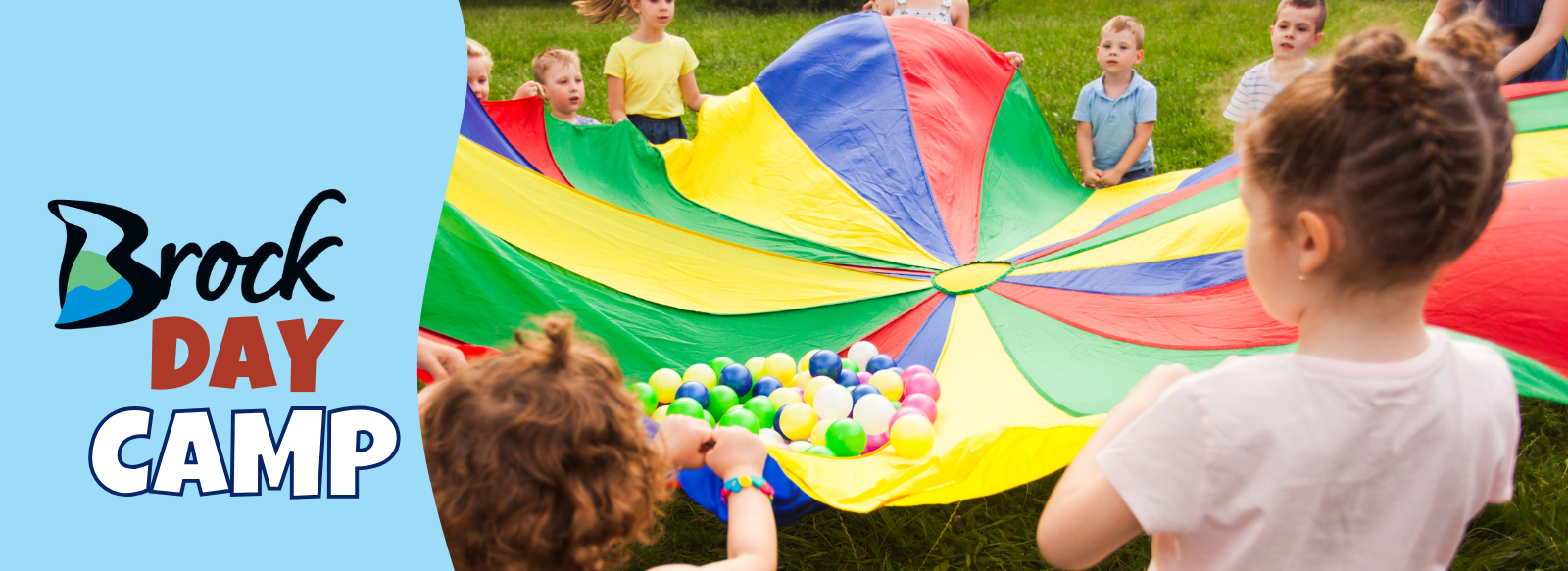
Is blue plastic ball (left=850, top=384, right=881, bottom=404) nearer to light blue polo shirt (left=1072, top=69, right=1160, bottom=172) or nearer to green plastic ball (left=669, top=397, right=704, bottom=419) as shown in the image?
green plastic ball (left=669, top=397, right=704, bottom=419)

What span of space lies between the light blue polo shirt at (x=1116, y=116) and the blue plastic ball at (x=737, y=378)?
1713 mm

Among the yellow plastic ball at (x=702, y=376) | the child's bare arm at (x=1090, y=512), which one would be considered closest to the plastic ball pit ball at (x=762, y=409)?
the yellow plastic ball at (x=702, y=376)

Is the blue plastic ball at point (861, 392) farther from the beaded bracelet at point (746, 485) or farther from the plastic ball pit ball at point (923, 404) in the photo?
the beaded bracelet at point (746, 485)

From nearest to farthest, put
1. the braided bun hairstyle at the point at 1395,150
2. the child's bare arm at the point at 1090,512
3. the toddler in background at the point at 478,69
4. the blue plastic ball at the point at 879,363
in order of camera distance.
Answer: the braided bun hairstyle at the point at 1395,150, the child's bare arm at the point at 1090,512, the blue plastic ball at the point at 879,363, the toddler in background at the point at 478,69

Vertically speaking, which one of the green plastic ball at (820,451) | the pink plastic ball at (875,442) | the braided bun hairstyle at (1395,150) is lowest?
the pink plastic ball at (875,442)

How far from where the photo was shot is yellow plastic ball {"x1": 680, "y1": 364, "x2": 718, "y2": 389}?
2.12 m

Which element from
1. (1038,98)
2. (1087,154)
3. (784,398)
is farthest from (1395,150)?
(1038,98)

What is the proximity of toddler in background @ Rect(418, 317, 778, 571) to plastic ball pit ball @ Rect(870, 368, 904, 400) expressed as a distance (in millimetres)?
1142

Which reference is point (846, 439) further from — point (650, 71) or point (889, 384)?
point (650, 71)

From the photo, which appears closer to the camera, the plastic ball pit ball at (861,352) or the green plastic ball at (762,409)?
the green plastic ball at (762,409)

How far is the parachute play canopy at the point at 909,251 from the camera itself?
1844 mm

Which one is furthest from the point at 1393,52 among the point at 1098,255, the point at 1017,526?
the point at 1098,255

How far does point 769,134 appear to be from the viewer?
121 inches

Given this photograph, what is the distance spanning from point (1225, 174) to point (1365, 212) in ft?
6.55
